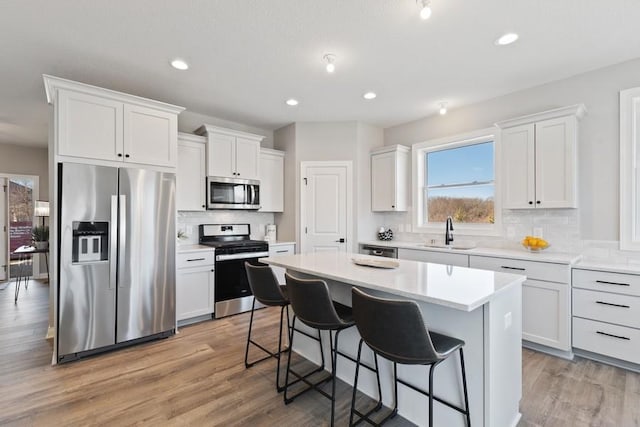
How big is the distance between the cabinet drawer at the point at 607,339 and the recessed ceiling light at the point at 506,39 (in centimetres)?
247

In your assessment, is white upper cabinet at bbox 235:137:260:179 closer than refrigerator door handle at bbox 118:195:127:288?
No

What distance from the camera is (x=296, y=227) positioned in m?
4.64

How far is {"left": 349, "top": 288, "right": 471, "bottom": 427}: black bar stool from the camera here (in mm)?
1379

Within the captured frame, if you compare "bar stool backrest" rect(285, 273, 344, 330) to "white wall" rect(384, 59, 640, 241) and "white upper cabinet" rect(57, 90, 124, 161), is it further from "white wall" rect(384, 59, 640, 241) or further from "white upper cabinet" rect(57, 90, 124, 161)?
A: "white wall" rect(384, 59, 640, 241)

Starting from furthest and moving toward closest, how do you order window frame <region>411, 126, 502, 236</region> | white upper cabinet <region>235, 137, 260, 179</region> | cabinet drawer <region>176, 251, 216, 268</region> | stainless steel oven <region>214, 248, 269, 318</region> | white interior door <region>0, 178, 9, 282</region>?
white interior door <region>0, 178, 9, 282</region> < white upper cabinet <region>235, 137, 260, 179</region> < stainless steel oven <region>214, 248, 269, 318</region> < window frame <region>411, 126, 502, 236</region> < cabinet drawer <region>176, 251, 216, 268</region>

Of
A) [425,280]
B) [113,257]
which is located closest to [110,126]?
[113,257]

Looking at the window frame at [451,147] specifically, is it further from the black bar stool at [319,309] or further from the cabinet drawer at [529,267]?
the black bar stool at [319,309]

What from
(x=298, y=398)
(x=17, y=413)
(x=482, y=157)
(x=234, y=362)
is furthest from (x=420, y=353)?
(x=482, y=157)

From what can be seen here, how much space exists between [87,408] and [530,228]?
4.34 metres

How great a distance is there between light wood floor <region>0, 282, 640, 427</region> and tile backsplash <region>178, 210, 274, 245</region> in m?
1.53

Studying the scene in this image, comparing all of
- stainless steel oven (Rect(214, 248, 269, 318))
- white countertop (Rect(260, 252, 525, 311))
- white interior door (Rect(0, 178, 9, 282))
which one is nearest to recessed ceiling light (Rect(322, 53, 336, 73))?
white countertop (Rect(260, 252, 525, 311))

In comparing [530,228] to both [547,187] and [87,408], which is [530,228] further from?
[87,408]

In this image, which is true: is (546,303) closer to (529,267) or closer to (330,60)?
(529,267)

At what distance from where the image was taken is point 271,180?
15.7 feet
